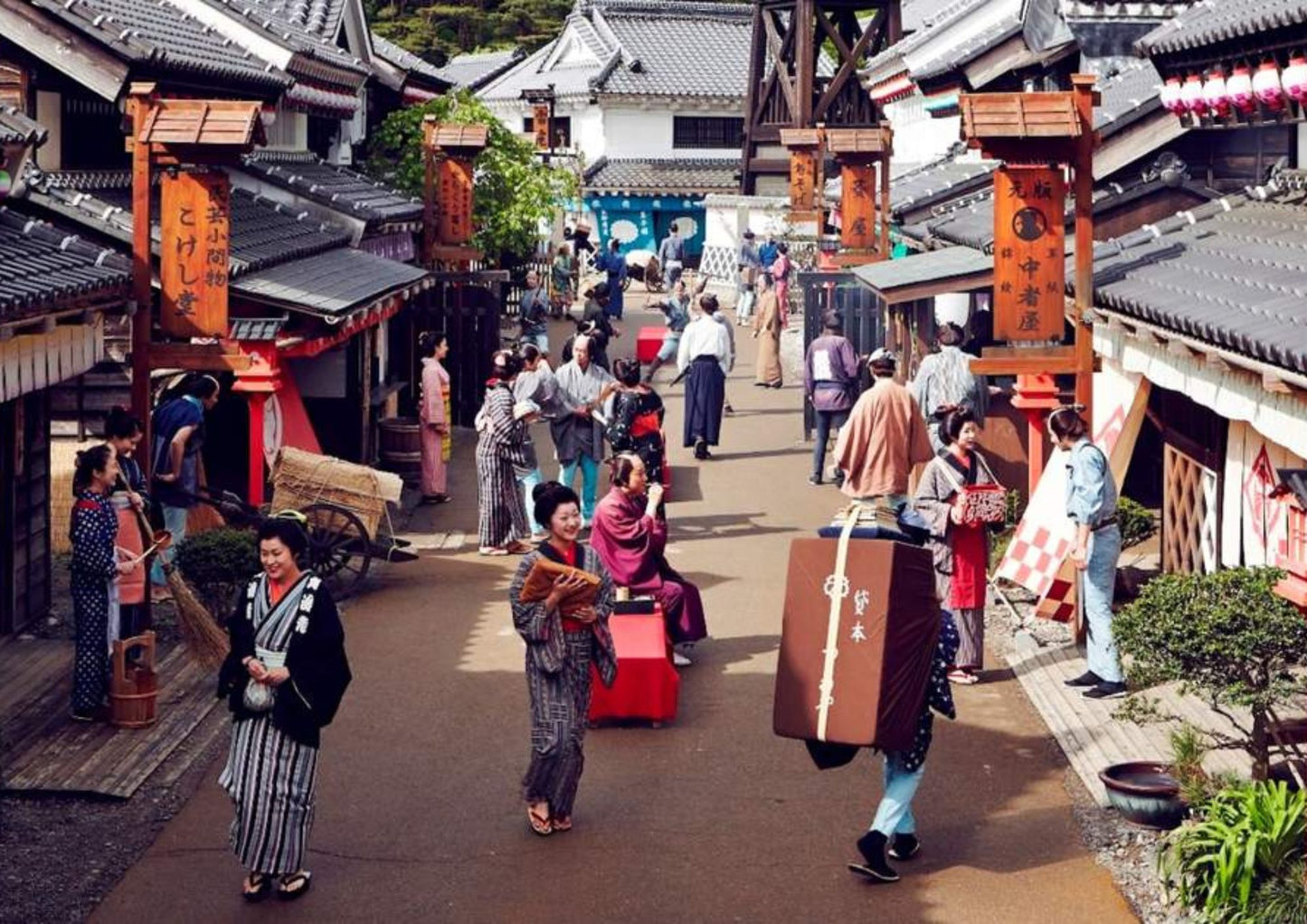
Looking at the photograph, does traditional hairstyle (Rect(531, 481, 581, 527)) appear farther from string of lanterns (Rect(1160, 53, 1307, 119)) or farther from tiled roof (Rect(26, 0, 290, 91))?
tiled roof (Rect(26, 0, 290, 91))

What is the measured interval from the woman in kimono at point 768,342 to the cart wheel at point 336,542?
15654mm

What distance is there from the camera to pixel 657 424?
18438 mm

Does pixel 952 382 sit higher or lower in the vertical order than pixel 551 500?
higher

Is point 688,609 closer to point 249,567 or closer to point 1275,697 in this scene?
point 249,567

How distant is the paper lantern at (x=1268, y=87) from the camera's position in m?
14.0

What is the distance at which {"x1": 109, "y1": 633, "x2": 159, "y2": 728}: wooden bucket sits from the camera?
1191cm

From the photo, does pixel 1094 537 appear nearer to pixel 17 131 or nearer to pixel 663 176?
pixel 17 131

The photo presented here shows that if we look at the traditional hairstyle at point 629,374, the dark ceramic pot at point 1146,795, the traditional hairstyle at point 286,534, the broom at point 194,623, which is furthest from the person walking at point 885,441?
the traditional hairstyle at point 286,534

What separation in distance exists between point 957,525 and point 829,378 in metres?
8.91

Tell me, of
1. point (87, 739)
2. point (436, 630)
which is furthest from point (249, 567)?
point (87, 739)

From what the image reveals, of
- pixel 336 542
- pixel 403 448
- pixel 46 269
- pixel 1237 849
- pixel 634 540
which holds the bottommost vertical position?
pixel 1237 849

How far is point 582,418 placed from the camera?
18.6 meters

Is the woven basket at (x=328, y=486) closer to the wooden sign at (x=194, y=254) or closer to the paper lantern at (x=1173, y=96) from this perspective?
the wooden sign at (x=194, y=254)

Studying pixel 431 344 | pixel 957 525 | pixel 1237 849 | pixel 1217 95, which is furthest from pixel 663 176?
pixel 1237 849
